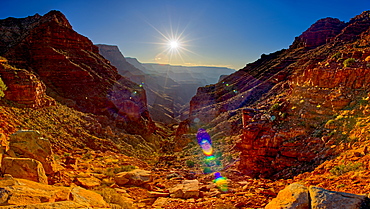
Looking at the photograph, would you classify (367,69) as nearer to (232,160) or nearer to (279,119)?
(279,119)

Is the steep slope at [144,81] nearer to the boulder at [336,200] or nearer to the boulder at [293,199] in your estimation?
the boulder at [293,199]

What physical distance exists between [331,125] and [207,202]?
8817mm

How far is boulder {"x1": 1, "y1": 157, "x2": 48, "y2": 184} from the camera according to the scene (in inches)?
260

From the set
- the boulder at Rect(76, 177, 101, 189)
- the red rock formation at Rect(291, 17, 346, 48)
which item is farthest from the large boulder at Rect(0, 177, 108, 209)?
the red rock formation at Rect(291, 17, 346, 48)

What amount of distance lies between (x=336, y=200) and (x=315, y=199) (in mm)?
392

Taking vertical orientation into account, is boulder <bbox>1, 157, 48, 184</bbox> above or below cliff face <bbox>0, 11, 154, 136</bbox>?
below

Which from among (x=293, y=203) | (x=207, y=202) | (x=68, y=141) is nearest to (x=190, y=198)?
(x=207, y=202)

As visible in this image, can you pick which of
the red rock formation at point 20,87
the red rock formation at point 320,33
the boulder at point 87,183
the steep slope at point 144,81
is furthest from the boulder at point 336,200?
the steep slope at point 144,81

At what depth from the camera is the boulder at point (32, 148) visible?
897 centimetres

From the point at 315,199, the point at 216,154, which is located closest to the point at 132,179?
the point at 315,199

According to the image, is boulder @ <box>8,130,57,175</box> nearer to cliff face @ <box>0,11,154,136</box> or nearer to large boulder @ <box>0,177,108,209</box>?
large boulder @ <box>0,177,108,209</box>

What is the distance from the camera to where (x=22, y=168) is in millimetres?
6879

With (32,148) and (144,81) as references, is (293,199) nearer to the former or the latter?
(32,148)

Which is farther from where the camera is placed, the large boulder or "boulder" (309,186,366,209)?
the large boulder
